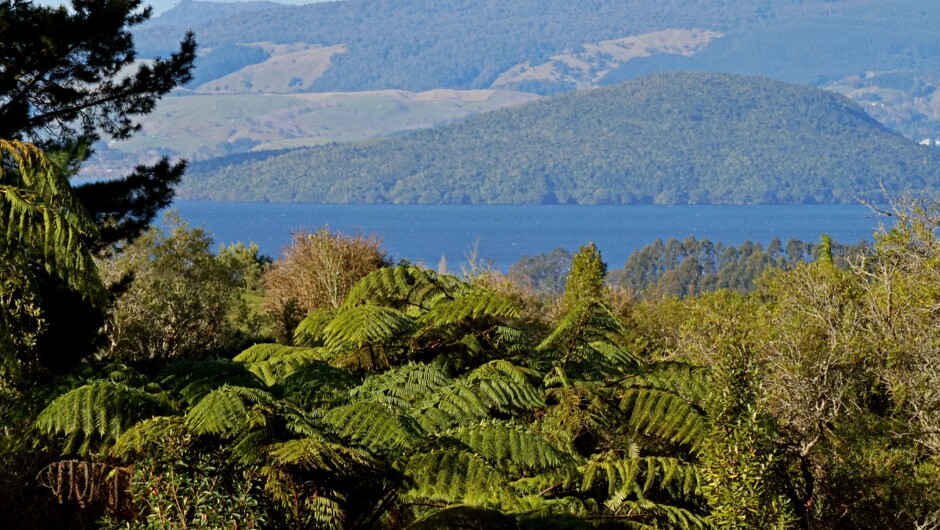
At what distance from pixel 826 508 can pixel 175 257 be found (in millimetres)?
19509

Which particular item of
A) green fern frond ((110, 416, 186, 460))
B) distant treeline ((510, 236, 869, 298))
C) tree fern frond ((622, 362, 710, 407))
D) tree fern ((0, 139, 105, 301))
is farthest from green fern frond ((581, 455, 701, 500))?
distant treeline ((510, 236, 869, 298))

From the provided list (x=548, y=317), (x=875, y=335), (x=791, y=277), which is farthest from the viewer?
(x=548, y=317)

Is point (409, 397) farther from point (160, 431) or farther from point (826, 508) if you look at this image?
point (826, 508)

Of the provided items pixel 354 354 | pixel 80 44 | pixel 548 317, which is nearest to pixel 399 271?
pixel 354 354

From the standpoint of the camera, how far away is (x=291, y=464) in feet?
13.3

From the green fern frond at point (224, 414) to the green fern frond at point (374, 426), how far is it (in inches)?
11.9

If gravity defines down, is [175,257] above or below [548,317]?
above

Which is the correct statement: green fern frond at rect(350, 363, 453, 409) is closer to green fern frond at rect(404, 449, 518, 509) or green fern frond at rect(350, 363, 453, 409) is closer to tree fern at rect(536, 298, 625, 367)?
green fern frond at rect(404, 449, 518, 509)

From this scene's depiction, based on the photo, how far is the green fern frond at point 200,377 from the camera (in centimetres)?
499

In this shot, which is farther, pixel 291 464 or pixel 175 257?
pixel 175 257

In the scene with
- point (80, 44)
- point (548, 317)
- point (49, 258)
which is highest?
point (80, 44)

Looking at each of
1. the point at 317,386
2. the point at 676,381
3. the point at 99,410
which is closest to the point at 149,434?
the point at 99,410

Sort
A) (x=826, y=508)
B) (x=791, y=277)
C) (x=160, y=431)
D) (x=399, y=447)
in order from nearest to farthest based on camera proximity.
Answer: (x=160, y=431)
(x=399, y=447)
(x=826, y=508)
(x=791, y=277)

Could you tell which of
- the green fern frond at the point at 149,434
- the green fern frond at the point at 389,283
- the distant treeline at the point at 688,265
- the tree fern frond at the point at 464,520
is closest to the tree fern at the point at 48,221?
the green fern frond at the point at 149,434
